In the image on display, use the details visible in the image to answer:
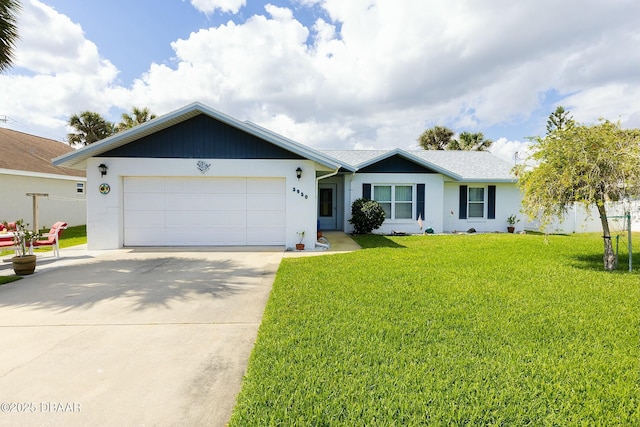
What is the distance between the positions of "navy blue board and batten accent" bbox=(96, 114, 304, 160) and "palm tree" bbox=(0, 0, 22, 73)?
331cm

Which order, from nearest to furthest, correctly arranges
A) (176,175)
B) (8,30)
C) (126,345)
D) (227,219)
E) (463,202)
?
(126,345) < (8,30) < (176,175) < (227,219) < (463,202)

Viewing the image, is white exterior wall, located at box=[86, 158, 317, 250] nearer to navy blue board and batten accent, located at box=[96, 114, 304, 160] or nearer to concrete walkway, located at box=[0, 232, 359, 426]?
navy blue board and batten accent, located at box=[96, 114, 304, 160]

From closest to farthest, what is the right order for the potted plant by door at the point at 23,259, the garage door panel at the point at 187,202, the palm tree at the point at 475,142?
the potted plant by door at the point at 23,259 → the garage door panel at the point at 187,202 → the palm tree at the point at 475,142

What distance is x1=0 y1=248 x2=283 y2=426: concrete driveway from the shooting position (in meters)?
2.52

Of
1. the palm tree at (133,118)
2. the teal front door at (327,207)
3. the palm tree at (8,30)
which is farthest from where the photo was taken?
the palm tree at (133,118)

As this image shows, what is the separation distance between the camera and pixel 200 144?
412 inches

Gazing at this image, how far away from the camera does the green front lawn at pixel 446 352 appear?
2.39m

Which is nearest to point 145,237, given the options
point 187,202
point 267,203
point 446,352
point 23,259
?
point 187,202

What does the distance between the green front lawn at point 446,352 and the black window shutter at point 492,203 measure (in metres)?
9.48

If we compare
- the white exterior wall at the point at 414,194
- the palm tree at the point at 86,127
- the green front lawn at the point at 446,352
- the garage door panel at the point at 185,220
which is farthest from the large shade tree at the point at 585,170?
the palm tree at the point at 86,127

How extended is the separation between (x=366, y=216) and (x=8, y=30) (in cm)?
1244

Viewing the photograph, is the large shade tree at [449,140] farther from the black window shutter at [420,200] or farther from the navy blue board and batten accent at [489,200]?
the black window shutter at [420,200]

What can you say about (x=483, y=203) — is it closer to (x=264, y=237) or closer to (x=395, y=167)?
(x=395, y=167)

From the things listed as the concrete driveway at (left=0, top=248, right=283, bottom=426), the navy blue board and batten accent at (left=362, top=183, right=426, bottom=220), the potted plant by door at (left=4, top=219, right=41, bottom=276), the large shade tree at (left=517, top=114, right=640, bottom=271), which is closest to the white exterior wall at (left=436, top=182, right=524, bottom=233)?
the navy blue board and batten accent at (left=362, top=183, right=426, bottom=220)
